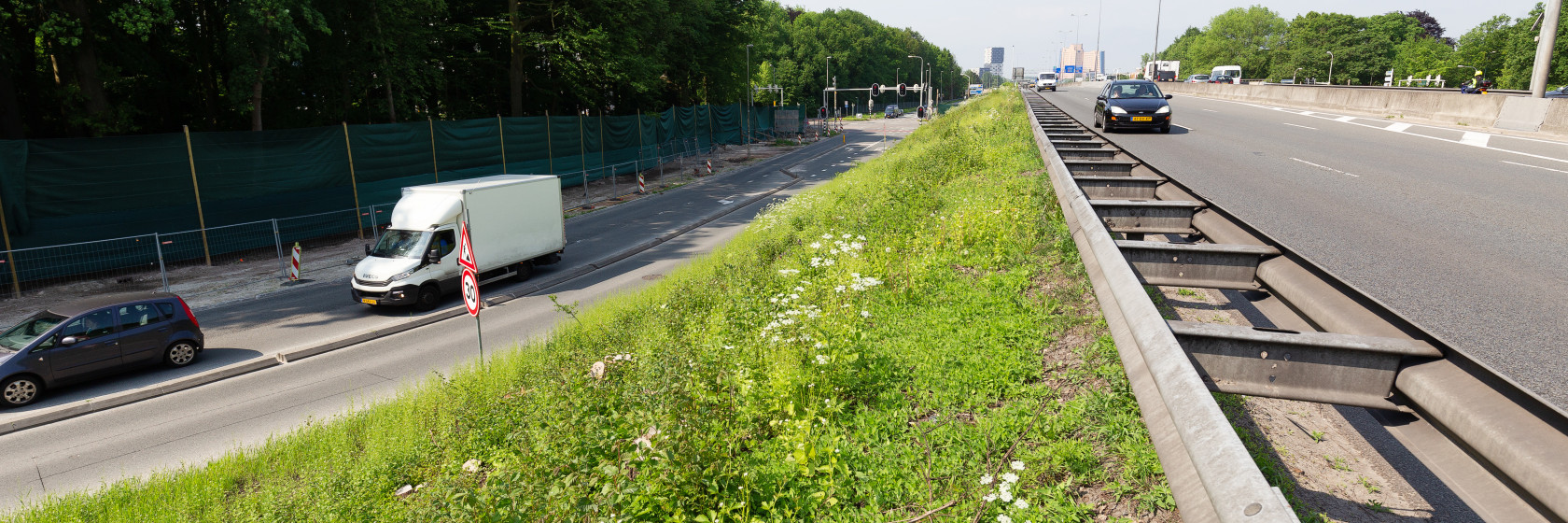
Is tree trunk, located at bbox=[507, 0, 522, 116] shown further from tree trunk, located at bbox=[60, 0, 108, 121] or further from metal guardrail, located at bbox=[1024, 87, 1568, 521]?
metal guardrail, located at bbox=[1024, 87, 1568, 521]

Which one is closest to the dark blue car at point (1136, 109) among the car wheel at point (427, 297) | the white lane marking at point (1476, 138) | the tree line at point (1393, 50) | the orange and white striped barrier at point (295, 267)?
the white lane marking at point (1476, 138)

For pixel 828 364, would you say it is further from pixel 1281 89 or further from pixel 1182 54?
pixel 1182 54

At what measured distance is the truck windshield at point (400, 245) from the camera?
15.0 m

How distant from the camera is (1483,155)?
13672 millimetres

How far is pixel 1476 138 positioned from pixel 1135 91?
753 centimetres

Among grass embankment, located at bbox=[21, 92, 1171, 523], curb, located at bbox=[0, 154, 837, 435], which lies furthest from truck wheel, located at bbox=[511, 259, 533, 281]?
grass embankment, located at bbox=[21, 92, 1171, 523]

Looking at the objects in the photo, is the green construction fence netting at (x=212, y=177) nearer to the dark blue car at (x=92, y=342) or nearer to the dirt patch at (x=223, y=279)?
the dirt patch at (x=223, y=279)

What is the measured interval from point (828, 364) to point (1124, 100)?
17.0 m

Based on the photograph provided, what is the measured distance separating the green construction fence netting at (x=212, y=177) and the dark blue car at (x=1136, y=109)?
70.3 ft

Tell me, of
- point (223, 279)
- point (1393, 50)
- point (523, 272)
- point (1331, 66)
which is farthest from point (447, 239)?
point (1393, 50)

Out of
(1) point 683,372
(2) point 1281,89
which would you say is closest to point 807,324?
(1) point 683,372

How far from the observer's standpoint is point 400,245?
15.2 m

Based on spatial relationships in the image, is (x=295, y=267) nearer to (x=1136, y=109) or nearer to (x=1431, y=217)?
(x=1431, y=217)

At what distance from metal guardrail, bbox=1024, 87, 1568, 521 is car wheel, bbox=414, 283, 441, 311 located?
46.7ft
